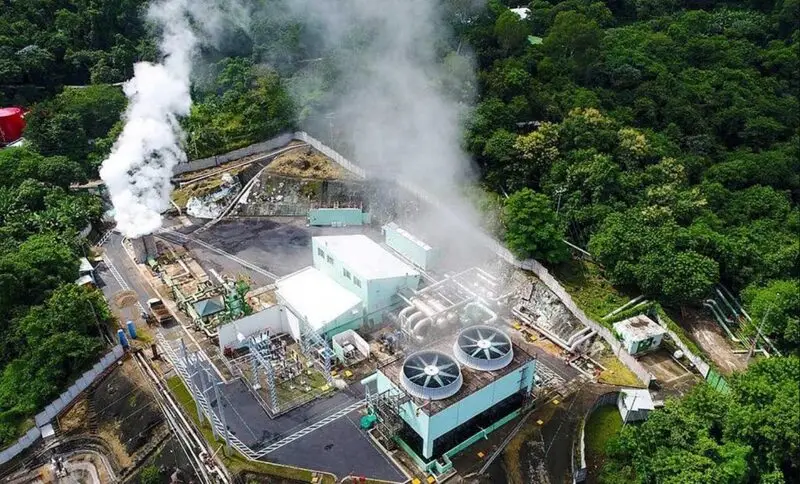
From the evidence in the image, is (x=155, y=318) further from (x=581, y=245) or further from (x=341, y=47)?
(x=341, y=47)

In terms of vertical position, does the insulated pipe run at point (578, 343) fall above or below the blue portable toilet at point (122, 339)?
below

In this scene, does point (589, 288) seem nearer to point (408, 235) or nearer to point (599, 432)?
point (599, 432)

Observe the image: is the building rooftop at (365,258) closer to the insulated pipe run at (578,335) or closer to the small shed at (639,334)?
the insulated pipe run at (578,335)

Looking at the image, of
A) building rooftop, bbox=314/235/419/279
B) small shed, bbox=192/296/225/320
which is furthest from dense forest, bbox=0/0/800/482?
building rooftop, bbox=314/235/419/279

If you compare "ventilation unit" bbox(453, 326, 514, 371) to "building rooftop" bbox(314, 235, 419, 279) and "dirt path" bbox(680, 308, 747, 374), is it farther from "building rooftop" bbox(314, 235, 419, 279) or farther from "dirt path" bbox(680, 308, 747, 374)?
"dirt path" bbox(680, 308, 747, 374)

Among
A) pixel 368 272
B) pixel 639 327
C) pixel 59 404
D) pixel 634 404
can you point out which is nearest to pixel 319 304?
pixel 368 272

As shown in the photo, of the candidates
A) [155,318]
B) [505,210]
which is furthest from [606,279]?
[155,318]

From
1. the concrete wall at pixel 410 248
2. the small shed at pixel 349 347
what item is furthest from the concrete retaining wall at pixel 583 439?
the concrete wall at pixel 410 248
